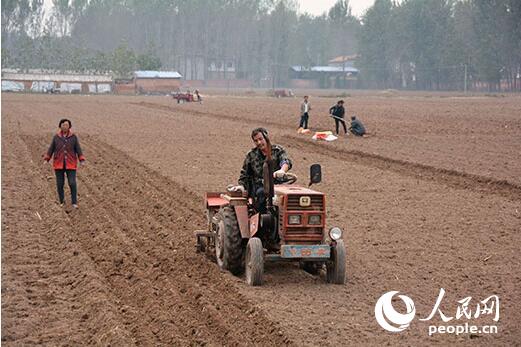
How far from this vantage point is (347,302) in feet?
28.6

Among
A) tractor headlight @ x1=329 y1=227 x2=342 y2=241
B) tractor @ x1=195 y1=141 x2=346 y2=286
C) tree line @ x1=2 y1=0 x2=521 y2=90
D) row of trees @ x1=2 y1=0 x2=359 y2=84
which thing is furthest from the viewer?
row of trees @ x1=2 y1=0 x2=359 y2=84

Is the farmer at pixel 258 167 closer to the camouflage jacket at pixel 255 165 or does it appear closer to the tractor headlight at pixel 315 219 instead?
the camouflage jacket at pixel 255 165

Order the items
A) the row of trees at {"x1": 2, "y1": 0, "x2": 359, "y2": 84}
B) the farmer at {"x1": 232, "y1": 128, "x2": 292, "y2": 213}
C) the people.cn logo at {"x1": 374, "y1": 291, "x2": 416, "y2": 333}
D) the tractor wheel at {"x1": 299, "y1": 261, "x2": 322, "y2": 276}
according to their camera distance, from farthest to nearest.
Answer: the row of trees at {"x1": 2, "y1": 0, "x2": 359, "y2": 84}, the tractor wheel at {"x1": 299, "y1": 261, "x2": 322, "y2": 276}, the farmer at {"x1": 232, "y1": 128, "x2": 292, "y2": 213}, the people.cn logo at {"x1": 374, "y1": 291, "x2": 416, "y2": 333}

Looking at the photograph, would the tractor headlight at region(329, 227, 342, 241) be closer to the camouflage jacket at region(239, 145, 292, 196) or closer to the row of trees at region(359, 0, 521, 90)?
the camouflage jacket at region(239, 145, 292, 196)

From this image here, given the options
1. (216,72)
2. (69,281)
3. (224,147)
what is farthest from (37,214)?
(216,72)

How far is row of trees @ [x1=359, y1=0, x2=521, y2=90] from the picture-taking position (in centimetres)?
8344

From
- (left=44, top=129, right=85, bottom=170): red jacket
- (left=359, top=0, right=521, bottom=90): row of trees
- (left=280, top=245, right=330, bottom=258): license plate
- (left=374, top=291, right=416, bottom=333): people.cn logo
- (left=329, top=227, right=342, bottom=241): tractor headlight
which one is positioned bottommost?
(left=374, top=291, right=416, bottom=333): people.cn logo

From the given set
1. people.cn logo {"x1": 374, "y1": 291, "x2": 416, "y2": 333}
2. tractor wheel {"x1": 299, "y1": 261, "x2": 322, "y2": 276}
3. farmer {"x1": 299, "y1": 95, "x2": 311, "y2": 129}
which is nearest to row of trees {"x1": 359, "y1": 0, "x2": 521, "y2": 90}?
farmer {"x1": 299, "y1": 95, "x2": 311, "y2": 129}

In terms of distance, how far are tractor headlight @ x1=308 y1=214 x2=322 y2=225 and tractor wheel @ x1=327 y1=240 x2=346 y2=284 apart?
0.32 m

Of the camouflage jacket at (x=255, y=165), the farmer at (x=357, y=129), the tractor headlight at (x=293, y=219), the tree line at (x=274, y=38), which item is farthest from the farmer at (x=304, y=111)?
the tree line at (x=274, y=38)

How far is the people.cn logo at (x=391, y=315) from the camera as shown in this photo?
790cm

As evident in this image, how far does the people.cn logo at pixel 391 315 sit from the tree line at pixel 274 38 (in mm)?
64092

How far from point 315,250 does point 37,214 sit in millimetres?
6904

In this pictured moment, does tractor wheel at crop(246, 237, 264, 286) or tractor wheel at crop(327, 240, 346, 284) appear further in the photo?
tractor wheel at crop(327, 240, 346, 284)
